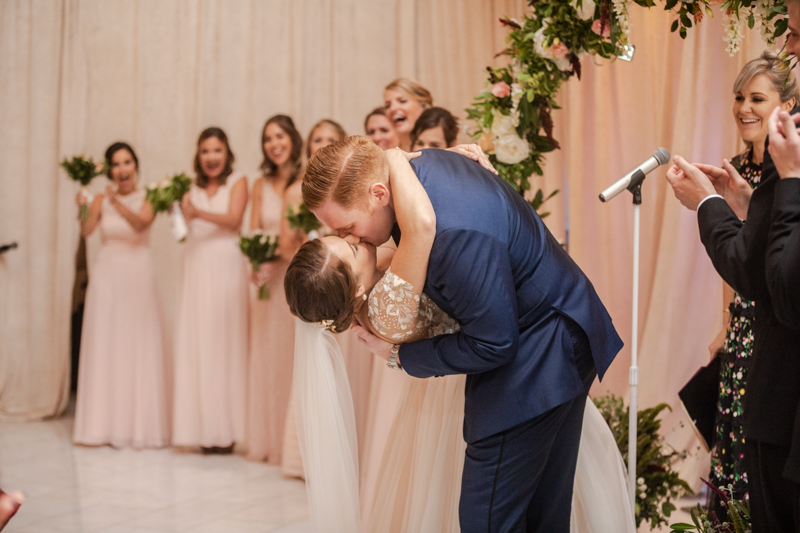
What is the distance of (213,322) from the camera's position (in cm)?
539

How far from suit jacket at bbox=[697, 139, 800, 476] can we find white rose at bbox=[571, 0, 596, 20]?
1427mm

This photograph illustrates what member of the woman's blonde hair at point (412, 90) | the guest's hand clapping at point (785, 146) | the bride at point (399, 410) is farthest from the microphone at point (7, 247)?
the guest's hand clapping at point (785, 146)

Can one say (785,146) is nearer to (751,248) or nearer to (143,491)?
(751,248)

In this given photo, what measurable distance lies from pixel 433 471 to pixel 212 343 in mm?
3227

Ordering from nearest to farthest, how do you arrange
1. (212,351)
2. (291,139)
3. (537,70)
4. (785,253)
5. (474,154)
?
1. (785,253)
2. (474,154)
3. (537,70)
4. (291,139)
5. (212,351)

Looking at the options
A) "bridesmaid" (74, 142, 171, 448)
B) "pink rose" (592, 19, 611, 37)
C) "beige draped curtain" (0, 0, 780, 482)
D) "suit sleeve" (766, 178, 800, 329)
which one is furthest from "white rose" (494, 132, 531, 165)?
"bridesmaid" (74, 142, 171, 448)

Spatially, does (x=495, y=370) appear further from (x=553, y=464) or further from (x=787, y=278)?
(x=787, y=278)

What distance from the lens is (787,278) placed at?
1574 millimetres

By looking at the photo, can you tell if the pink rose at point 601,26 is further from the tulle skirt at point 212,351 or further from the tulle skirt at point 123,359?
the tulle skirt at point 123,359

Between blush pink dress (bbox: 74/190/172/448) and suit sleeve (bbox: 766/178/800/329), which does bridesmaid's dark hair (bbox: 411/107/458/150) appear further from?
blush pink dress (bbox: 74/190/172/448)

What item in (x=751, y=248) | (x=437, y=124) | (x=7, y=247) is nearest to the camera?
(x=751, y=248)

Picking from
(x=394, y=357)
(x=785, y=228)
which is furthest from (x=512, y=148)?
(x=785, y=228)

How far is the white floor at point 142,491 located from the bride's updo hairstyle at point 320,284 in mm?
2038

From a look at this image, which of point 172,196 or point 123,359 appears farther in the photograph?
point 123,359
